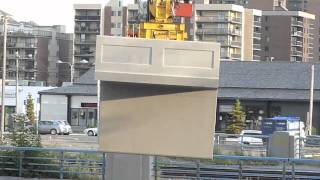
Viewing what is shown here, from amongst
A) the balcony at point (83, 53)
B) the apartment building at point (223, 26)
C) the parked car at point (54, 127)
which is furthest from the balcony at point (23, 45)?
the parked car at point (54, 127)

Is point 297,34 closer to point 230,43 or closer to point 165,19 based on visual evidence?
point 230,43

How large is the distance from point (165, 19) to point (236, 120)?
45.9 meters

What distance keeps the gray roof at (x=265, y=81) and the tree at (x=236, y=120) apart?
4803 millimetres

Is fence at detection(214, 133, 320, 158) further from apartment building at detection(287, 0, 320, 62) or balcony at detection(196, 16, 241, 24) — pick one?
apartment building at detection(287, 0, 320, 62)

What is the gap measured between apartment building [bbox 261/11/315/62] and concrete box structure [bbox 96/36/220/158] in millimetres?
141331

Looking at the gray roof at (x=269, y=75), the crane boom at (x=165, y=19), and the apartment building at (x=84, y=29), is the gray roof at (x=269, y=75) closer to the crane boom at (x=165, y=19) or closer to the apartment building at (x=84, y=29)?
the crane boom at (x=165, y=19)

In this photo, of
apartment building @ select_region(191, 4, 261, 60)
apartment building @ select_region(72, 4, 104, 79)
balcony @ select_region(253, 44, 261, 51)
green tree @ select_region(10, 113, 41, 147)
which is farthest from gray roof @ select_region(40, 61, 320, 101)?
balcony @ select_region(253, 44, 261, 51)

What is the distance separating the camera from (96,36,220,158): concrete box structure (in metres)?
9.81

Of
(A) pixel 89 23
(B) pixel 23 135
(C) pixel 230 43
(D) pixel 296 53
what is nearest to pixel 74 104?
(B) pixel 23 135

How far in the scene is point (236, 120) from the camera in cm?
6162

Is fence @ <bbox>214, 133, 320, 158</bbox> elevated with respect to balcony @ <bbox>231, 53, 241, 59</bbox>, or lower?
lower

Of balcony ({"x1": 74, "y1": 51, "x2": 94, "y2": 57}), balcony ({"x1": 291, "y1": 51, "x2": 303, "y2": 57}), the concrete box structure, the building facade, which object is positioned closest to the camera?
the concrete box structure

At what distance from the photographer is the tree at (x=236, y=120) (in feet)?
199

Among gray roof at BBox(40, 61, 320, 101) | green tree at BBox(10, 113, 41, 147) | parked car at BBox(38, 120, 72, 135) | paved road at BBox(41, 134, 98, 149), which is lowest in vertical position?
parked car at BBox(38, 120, 72, 135)
